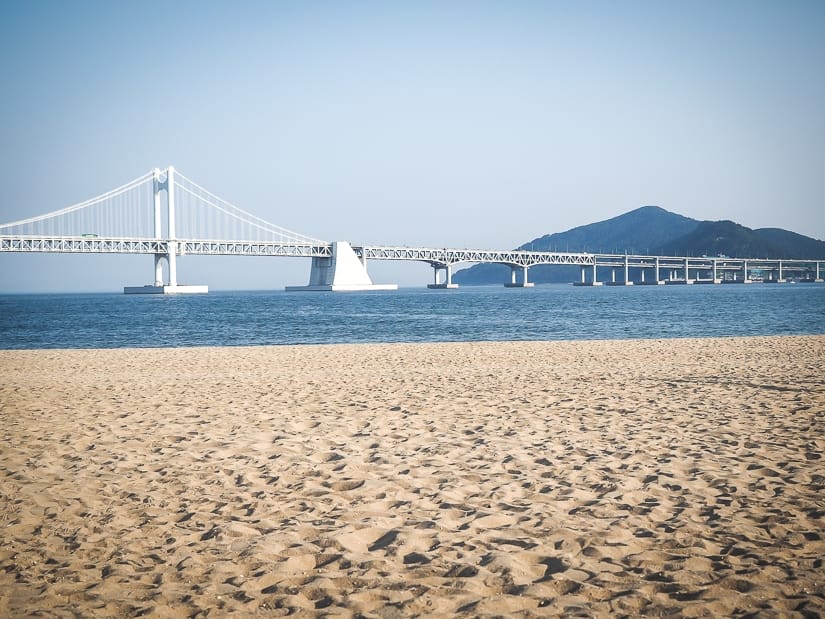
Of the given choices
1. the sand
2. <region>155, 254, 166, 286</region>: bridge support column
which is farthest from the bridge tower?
the sand

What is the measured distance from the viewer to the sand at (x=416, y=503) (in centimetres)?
309

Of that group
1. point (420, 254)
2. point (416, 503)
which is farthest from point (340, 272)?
point (416, 503)

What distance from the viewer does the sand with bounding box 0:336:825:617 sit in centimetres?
309

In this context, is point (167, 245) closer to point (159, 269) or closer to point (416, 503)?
point (159, 269)

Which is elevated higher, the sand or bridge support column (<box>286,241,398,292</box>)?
bridge support column (<box>286,241,398,292</box>)

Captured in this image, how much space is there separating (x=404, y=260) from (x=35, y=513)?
106 meters

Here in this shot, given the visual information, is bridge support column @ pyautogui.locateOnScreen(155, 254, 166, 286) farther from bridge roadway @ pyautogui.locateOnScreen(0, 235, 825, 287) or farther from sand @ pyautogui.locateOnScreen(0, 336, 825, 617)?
sand @ pyautogui.locateOnScreen(0, 336, 825, 617)

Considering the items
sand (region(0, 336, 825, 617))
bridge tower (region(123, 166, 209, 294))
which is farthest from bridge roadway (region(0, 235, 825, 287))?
sand (region(0, 336, 825, 617))

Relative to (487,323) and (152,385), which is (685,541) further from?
(487,323)

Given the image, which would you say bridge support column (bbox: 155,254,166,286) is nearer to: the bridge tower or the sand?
the bridge tower

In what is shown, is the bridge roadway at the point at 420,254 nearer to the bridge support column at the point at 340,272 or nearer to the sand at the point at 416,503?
the bridge support column at the point at 340,272

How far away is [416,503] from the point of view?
434cm

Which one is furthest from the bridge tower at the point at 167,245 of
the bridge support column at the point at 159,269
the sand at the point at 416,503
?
the sand at the point at 416,503

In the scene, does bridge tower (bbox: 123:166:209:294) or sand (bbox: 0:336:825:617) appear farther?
bridge tower (bbox: 123:166:209:294)
